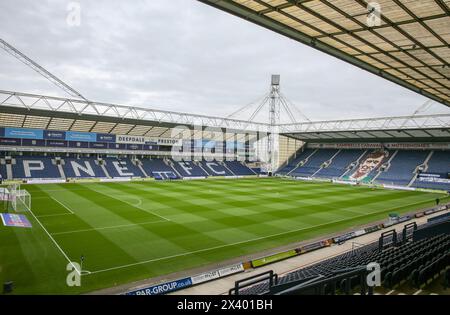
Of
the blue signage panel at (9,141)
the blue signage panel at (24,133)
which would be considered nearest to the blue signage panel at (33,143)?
the blue signage panel at (9,141)

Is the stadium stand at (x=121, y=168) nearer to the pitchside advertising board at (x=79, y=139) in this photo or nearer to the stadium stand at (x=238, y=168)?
the pitchside advertising board at (x=79, y=139)

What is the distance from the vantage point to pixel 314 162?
73875mm

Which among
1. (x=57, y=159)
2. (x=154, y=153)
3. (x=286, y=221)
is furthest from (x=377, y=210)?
(x=57, y=159)

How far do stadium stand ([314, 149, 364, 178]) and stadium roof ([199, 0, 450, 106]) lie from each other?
164ft

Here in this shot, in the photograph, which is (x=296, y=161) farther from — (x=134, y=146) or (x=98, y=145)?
(x=98, y=145)

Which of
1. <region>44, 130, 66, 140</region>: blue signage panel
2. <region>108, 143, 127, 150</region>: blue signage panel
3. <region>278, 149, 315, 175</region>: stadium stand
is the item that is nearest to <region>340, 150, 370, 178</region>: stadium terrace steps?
<region>278, 149, 315, 175</region>: stadium stand

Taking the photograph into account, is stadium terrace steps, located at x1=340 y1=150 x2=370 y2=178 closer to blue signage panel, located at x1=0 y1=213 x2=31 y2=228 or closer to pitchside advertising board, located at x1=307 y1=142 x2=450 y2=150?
pitchside advertising board, located at x1=307 y1=142 x2=450 y2=150

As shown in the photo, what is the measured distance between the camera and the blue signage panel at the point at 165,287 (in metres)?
11.9

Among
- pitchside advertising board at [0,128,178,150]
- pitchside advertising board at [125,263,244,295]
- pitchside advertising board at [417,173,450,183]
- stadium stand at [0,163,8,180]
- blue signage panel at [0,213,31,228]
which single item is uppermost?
pitchside advertising board at [0,128,178,150]

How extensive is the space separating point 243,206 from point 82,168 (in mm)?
34497

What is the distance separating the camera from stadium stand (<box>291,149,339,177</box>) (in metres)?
70.9
